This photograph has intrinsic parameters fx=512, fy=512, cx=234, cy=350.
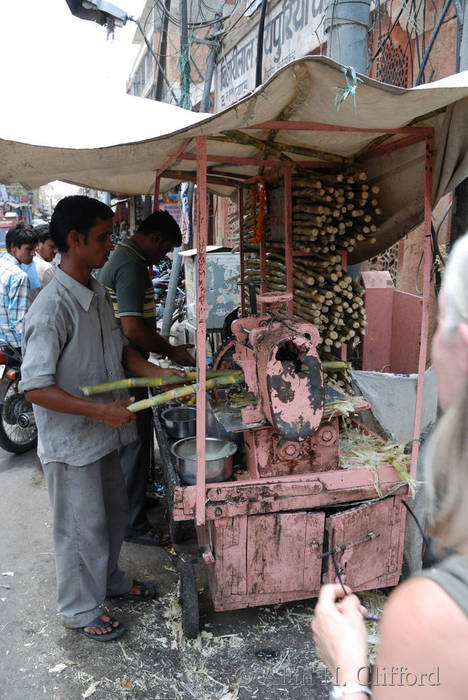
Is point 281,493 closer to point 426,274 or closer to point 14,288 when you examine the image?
point 426,274

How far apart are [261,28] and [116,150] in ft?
13.6

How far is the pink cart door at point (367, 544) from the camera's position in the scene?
292 cm

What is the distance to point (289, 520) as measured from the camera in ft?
9.41

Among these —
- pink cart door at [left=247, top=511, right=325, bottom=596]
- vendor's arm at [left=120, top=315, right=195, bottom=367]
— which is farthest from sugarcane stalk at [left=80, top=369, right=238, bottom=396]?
pink cart door at [left=247, top=511, right=325, bottom=596]

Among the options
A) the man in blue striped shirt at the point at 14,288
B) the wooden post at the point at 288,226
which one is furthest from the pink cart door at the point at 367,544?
the man in blue striped shirt at the point at 14,288

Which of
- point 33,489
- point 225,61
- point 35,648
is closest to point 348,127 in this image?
point 35,648

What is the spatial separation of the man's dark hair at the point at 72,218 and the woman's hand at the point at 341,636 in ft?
7.40

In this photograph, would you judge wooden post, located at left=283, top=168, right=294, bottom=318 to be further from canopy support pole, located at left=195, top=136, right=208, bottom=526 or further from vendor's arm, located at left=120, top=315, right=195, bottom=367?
canopy support pole, located at left=195, top=136, right=208, bottom=526

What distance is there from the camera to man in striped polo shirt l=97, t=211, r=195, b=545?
12.7 ft

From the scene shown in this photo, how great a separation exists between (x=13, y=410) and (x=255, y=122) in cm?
458

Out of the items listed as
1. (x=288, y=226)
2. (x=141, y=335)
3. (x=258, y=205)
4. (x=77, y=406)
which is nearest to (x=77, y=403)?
(x=77, y=406)

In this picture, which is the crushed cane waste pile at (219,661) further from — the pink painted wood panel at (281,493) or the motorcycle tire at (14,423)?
the motorcycle tire at (14,423)

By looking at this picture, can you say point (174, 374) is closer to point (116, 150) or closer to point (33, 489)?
point (116, 150)

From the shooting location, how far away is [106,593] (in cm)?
336
